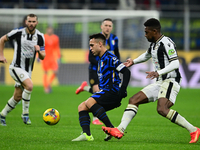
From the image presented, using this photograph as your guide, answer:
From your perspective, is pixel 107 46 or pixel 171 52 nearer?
pixel 171 52

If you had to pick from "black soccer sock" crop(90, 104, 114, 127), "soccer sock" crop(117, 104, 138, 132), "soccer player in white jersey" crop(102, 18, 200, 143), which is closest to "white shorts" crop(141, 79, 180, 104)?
"soccer player in white jersey" crop(102, 18, 200, 143)

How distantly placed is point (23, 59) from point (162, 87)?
3290 millimetres

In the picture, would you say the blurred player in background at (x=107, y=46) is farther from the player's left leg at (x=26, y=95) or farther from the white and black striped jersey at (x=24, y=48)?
the player's left leg at (x=26, y=95)

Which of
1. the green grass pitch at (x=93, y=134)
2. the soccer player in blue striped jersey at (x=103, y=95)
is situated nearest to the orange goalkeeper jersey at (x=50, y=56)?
the green grass pitch at (x=93, y=134)

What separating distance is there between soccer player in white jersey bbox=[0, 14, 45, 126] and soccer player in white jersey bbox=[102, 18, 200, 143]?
105 inches

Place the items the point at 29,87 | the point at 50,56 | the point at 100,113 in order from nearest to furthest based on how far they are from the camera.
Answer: the point at 100,113
the point at 29,87
the point at 50,56

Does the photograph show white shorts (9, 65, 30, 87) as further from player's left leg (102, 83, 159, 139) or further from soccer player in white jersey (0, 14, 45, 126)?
player's left leg (102, 83, 159, 139)

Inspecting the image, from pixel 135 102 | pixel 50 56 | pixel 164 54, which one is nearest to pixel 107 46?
pixel 164 54

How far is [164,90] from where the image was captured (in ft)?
19.4

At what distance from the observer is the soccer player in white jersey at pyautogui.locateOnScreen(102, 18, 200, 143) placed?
18.7 ft

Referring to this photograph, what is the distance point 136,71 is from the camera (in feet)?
64.7

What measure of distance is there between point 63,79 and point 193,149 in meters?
15.7

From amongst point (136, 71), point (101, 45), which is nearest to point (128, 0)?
point (136, 71)

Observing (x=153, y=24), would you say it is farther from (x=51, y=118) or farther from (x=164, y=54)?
(x=51, y=118)
